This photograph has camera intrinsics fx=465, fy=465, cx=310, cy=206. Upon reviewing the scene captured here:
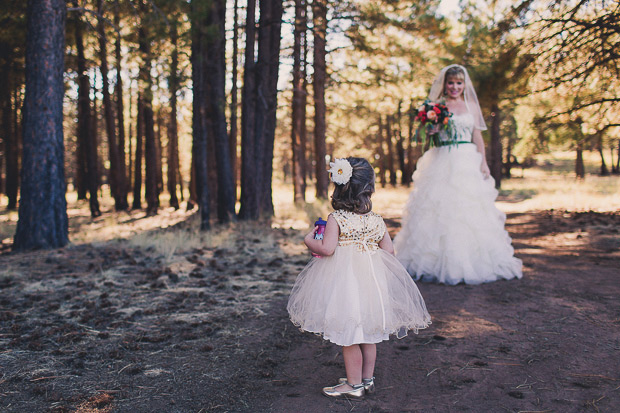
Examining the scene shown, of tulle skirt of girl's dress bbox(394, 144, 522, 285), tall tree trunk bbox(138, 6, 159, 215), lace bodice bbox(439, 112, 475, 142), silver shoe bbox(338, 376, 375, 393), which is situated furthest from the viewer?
tall tree trunk bbox(138, 6, 159, 215)

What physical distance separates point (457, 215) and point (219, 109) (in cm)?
782

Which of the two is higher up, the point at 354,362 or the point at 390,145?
the point at 390,145

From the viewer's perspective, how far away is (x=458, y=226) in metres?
6.35

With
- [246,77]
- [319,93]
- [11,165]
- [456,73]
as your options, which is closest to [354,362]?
[456,73]

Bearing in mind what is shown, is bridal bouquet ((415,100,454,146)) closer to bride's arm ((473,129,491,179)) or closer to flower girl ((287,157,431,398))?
bride's arm ((473,129,491,179))

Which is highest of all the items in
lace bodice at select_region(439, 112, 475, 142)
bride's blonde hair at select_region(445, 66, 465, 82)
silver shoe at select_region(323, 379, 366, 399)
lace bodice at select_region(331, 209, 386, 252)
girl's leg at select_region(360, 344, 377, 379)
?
bride's blonde hair at select_region(445, 66, 465, 82)

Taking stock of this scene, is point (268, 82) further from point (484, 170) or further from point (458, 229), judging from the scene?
point (458, 229)

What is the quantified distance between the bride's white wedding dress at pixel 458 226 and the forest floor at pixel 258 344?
30cm

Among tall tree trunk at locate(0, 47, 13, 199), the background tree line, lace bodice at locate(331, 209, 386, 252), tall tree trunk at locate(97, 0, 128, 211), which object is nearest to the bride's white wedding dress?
the background tree line

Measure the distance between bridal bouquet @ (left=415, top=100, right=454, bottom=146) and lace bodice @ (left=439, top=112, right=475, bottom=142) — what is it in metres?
0.09

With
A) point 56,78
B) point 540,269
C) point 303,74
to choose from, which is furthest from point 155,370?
point 303,74

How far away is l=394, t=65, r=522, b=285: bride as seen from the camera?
6332 mm

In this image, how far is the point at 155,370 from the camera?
12.1ft

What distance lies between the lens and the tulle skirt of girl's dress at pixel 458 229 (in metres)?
6.32
